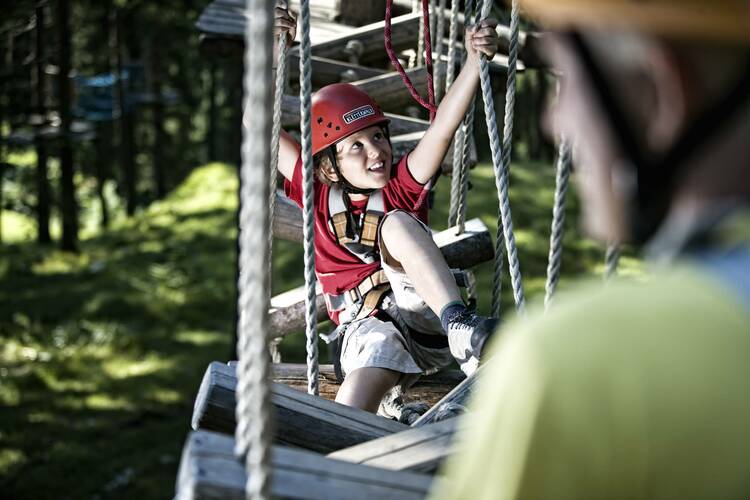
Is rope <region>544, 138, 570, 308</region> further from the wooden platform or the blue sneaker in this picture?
the blue sneaker

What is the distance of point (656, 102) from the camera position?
1005 mm

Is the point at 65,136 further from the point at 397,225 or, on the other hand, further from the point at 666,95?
the point at 666,95

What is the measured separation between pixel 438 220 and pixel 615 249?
10041 millimetres

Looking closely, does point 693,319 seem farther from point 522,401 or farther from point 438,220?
point 438,220

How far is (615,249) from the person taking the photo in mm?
1789

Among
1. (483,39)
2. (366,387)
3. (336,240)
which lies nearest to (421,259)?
(366,387)

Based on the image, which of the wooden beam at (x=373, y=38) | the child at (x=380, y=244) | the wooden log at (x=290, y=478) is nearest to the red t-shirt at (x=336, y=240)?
the child at (x=380, y=244)

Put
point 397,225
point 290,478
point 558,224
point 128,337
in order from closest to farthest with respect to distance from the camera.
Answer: point 290,478
point 558,224
point 397,225
point 128,337

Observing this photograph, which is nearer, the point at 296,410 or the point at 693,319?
the point at 693,319

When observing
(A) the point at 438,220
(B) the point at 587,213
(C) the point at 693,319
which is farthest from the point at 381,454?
(A) the point at 438,220

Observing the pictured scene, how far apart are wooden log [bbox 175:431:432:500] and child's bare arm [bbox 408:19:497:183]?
1.91m

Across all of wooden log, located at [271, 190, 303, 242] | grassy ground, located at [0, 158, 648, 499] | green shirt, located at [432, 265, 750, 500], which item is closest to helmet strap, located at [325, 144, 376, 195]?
wooden log, located at [271, 190, 303, 242]

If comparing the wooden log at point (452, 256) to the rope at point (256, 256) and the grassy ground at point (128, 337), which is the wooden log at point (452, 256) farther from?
the grassy ground at point (128, 337)

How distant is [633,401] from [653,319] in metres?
0.08
